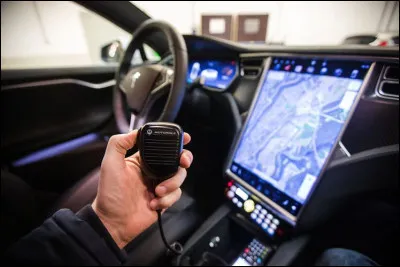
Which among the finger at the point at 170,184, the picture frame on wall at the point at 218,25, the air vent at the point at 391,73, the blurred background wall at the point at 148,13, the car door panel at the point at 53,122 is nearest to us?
the finger at the point at 170,184

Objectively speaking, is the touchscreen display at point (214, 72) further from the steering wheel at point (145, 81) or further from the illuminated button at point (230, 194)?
the illuminated button at point (230, 194)

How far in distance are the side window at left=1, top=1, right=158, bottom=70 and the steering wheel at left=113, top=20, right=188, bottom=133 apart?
343 millimetres

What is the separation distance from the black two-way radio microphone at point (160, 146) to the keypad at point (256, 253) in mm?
638

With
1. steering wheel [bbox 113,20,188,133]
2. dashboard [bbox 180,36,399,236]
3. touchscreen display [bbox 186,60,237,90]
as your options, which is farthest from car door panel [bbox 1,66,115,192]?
dashboard [bbox 180,36,399,236]

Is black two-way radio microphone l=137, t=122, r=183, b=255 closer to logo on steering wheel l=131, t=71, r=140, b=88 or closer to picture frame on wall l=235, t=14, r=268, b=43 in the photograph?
logo on steering wheel l=131, t=71, r=140, b=88

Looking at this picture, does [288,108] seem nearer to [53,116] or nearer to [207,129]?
[207,129]

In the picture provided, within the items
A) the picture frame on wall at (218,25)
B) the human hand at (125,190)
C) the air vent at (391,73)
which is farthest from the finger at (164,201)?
the picture frame on wall at (218,25)

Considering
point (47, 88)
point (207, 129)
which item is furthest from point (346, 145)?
point (47, 88)

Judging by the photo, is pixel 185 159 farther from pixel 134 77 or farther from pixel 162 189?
pixel 134 77

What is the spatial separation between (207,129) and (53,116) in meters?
1.03

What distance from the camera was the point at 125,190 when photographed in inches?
19.2

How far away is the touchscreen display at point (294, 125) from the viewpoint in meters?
0.69

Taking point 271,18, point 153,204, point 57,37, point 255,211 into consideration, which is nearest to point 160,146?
point 153,204

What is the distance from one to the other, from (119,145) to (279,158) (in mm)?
572
